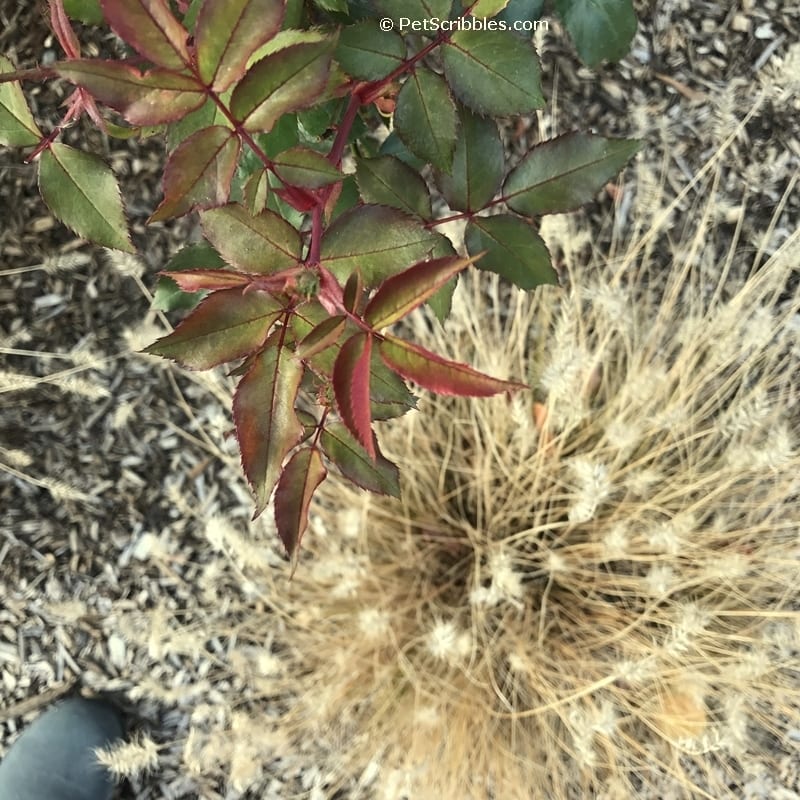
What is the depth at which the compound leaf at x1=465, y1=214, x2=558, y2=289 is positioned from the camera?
0.55m

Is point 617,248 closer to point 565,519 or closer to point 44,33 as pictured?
point 565,519

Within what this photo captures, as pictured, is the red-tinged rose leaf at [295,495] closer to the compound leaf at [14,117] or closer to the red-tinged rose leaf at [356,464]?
the red-tinged rose leaf at [356,464]

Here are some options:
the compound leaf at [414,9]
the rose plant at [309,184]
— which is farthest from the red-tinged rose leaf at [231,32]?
the compound leaf at [414,9]

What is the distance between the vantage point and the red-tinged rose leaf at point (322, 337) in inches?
14.9

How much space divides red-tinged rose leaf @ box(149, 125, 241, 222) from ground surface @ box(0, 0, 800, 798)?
801 millimetres

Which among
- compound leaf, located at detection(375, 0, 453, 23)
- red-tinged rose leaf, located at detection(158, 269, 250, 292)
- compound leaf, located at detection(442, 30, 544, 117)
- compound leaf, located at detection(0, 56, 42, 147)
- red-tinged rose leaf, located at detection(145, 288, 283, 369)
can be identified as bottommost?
red-tinged rose leaf, located at detection(145, 288, 283, 369)

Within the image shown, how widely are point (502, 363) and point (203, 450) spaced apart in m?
0.51

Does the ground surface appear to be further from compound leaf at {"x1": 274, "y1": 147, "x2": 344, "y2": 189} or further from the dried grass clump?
compound leaf at {"x1": 274, "y1": 147, "x2": 344, "y2": 189}

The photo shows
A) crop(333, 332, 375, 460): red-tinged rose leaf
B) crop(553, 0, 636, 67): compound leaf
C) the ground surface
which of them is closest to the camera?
crop(333, 332, 375, 460): red-tinged rose leaf

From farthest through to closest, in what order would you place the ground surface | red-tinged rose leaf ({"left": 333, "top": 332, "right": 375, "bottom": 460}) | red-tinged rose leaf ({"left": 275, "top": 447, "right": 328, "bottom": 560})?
the ground surface → red-tinged rose leaf ({"left": 275, "top": 447, "right": 328, "bottom": 560}) → red-tinged rose leaf ({"left": 333, "top": 332, "right": 375, "bottom": 460})

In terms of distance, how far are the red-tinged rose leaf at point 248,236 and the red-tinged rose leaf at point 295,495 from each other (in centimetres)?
12

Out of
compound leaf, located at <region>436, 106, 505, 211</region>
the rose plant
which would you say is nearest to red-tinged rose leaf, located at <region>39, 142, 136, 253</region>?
the rose plant

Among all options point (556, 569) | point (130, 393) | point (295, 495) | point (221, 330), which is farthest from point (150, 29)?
point (130, 393)

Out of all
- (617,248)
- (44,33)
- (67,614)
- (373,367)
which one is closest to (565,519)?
(617,248)
